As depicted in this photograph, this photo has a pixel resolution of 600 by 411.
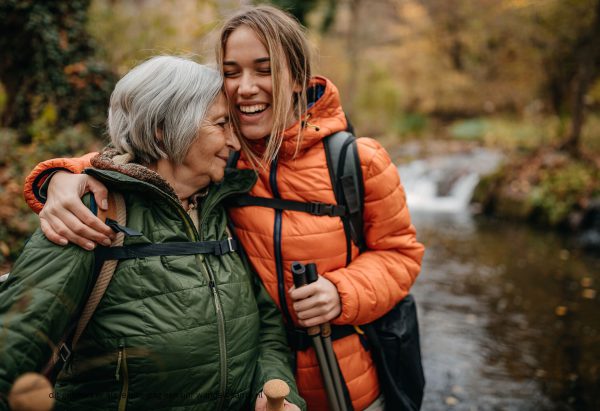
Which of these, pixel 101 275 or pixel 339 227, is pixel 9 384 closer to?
pixel 101 275

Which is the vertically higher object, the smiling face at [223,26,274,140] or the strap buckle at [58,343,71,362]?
the smiling face at [223,26,274,140]

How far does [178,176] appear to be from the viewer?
1.94 meters

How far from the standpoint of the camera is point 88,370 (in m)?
1.67

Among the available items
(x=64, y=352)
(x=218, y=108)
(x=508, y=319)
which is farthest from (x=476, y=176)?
(x=64, y=352)

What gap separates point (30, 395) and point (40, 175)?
1150mm

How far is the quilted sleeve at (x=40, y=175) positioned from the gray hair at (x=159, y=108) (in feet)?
0.60

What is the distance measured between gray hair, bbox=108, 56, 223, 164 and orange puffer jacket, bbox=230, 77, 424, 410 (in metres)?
0.41

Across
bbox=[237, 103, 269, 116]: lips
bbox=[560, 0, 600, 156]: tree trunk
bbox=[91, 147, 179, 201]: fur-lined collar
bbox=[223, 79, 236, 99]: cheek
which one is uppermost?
bbox=[223, 79, 236, 99]: cheek

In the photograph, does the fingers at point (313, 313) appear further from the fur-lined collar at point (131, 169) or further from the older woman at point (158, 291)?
the fur-lined collar at point (131, 169)

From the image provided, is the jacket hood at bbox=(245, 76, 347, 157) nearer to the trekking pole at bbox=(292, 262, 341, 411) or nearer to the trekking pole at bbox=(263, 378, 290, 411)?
the trekking pole at bbox=(292, 262, 341, 411)

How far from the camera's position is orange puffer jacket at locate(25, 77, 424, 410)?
2.07 m

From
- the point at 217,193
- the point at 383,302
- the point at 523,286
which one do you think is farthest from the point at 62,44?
the point at 523,286

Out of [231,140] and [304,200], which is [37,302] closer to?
[231,140]

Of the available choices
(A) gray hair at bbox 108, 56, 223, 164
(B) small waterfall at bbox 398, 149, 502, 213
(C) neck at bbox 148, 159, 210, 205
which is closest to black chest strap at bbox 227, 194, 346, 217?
(C) neck at bbox 148, 159, 210, 205
